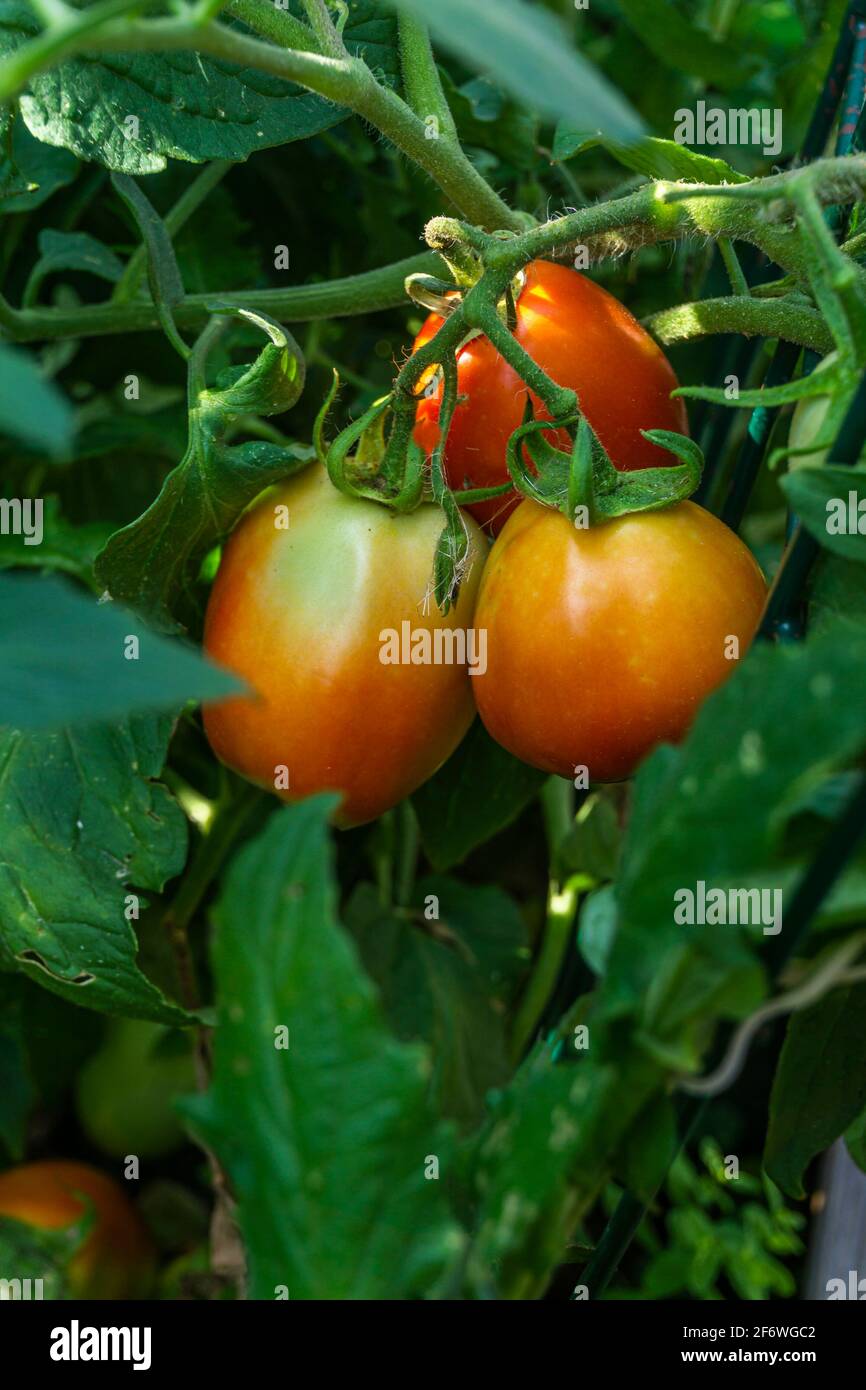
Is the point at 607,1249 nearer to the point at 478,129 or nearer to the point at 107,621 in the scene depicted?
the point at 107,621

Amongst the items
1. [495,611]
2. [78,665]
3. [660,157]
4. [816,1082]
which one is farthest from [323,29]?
[816,1082]

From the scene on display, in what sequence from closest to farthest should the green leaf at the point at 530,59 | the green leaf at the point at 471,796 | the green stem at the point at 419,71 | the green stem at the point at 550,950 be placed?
the green leaf at the point at 530,59 < the green stem at the point at 419,71 < the green leaf at the point at 471,796 < the green stem at the point at 550,950

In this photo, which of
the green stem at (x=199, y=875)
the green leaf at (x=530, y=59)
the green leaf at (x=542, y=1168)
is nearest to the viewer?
the green leaf at (x=530, y=59)

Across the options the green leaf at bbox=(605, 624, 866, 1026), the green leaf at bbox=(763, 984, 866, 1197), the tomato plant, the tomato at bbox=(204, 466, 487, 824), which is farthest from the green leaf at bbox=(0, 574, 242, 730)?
the green leaf at bbox=(763, 984, 866, 1197)

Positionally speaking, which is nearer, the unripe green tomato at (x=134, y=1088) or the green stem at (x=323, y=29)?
the green stem at (x=323, y=29)

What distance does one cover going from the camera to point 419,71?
625 mm

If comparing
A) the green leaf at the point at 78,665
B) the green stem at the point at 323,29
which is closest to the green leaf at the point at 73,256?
the green stem at the point at 323,29

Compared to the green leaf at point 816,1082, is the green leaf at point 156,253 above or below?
above

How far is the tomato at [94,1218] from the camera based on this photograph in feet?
2.95

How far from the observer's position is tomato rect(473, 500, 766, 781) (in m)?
0.50

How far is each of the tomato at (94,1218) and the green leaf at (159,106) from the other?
677 millimetres

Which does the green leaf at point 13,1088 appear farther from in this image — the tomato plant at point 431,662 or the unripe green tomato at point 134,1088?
the unripe green tomato at point 134,1088

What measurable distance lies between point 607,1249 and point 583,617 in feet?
0.79

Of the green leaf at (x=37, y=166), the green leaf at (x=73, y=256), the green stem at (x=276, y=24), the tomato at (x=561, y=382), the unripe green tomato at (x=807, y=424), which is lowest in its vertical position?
the unripe green tomato at (x=807, y=424)
